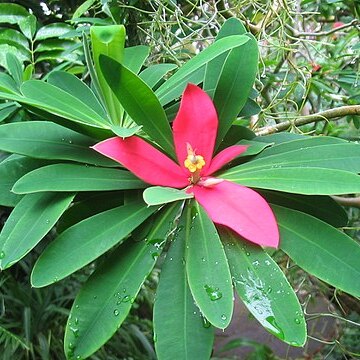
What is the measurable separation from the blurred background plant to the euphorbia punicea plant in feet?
0.54

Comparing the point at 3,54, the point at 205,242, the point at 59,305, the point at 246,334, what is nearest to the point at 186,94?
the point at 205,242

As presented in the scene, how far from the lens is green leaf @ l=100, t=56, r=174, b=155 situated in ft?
1.81

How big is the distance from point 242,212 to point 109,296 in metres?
0.18

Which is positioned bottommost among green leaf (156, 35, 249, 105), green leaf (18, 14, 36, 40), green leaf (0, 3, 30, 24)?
green leaf (18, 14, 36, 40)

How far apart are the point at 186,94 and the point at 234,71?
80 mm

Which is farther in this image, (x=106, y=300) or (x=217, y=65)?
(x=217, y=65)

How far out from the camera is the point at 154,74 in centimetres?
76

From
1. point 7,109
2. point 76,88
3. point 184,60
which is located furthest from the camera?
point 184,60

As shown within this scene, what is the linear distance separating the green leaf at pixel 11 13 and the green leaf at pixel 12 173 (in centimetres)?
58

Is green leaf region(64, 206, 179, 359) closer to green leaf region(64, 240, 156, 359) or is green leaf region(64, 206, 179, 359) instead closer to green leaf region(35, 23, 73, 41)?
green leaf region(64, 240, 156, 359)

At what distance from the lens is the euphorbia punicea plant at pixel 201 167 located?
530mm

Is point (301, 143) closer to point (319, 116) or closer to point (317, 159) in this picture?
point (317, 159)

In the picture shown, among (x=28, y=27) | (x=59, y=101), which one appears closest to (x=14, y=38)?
(x=28, y=27)

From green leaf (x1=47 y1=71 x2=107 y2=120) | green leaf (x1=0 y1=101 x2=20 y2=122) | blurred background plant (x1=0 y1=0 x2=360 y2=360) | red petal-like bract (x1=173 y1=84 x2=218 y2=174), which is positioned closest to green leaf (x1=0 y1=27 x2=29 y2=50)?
blurred background plant (x1=0 y1=0 x2=360 y2=360)
